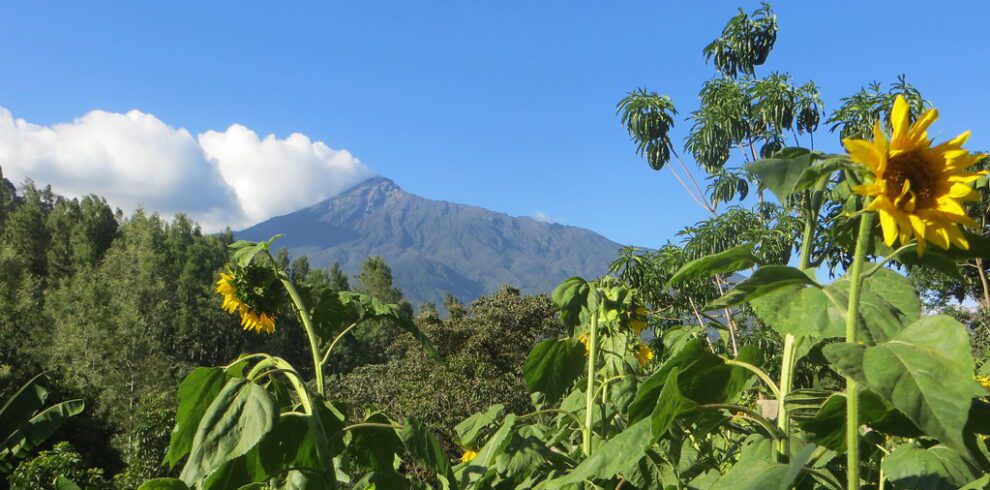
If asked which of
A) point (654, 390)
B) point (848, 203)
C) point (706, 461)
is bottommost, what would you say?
point (706, 461)

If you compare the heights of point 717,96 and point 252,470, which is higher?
point 717,96

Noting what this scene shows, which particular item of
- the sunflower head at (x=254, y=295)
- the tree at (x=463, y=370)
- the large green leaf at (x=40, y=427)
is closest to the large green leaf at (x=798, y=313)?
the sunflower head at (x=254, y=295)

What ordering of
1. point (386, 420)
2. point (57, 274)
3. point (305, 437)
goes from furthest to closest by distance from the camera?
point (57, 274) < point (386, 420) < point (305, 437)

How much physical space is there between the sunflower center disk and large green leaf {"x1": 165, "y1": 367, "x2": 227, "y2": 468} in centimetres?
108

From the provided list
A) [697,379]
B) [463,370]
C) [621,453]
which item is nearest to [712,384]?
[697,379]

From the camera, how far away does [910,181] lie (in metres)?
0.97

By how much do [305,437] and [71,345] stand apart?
90.0ft

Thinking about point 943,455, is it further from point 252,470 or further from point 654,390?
point 252,470

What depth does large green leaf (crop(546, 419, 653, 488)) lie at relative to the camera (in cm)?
109

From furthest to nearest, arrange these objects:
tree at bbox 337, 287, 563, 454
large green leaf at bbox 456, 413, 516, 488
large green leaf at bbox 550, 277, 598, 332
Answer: tree at bbox 337, 287, 563, 454
large green leaf at bbox 550, 277, 598, 332
large green leaf at bbox 456, 413, 516, 488

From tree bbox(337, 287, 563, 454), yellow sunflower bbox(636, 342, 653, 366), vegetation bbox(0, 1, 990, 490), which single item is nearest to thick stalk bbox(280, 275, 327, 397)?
vegetation bbox(0, 1, 990, 490)

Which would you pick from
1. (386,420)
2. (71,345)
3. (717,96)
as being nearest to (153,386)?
(71,345)

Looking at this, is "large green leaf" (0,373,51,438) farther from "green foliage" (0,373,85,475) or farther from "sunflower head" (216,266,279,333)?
"sunflower head" (216,266,279,333)

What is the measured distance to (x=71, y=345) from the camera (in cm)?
2484
